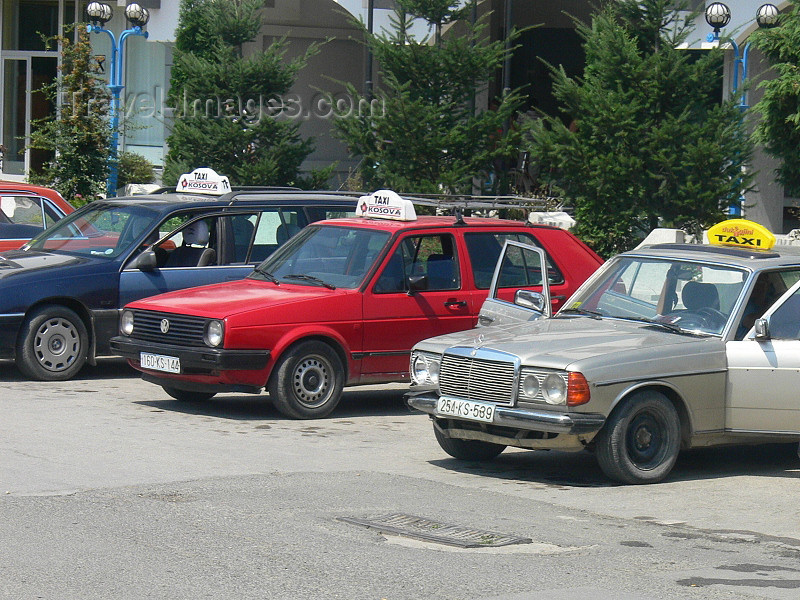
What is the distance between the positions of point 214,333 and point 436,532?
159 inches

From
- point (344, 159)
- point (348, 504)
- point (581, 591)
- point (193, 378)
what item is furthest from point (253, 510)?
point (344, 159)

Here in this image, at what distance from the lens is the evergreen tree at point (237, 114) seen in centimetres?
2206

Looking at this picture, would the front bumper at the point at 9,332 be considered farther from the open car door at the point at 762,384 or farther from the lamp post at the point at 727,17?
the lamp post at the point at 727,17

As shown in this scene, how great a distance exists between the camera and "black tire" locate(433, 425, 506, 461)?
29.9ft

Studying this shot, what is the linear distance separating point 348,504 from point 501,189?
13.7 metres

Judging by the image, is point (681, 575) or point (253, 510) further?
point (253, 510)

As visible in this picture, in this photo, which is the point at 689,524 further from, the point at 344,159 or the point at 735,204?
the point at 344,159

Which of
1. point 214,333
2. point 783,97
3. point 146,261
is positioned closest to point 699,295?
point 214,333

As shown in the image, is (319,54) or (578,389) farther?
(319,54)

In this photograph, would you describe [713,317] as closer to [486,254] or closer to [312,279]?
[486,254]

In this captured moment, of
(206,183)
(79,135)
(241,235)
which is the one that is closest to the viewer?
(241,235)

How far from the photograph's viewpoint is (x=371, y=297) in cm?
1106

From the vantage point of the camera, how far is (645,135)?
57.3 feet

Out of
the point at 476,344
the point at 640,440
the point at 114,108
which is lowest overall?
the point at 640,440
